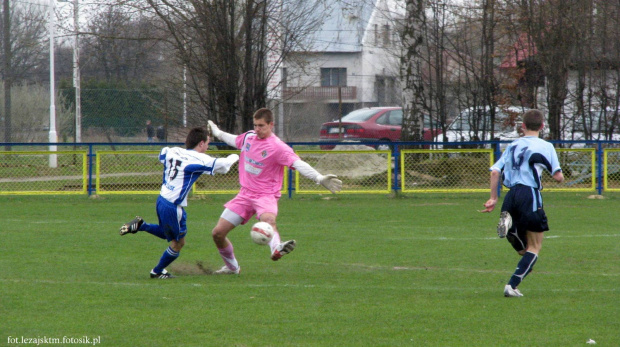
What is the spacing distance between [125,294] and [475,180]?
12426 mm

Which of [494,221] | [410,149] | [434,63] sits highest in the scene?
[434,63]

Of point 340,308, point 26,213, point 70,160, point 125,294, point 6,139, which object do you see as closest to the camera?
point 340,308

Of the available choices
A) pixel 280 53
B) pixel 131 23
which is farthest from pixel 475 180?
pixel 131 23

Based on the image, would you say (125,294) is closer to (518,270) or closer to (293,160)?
(293,160)

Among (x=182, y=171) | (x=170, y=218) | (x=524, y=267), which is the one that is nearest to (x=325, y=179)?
(x=182, y=171)

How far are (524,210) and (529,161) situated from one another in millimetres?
425

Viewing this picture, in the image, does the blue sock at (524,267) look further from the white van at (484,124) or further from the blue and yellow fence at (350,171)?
the white van at (484,124)

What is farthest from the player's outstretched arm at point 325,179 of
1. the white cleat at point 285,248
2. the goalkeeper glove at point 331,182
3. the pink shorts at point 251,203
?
the white cleat at point 285,248

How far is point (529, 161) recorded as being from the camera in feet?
21.2

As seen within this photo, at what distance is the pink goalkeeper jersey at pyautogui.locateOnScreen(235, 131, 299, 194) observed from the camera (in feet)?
24.2

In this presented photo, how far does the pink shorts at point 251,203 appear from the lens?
7355 millimetres

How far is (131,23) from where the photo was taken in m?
21.9

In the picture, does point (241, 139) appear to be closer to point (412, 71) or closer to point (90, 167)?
point (90, 167)

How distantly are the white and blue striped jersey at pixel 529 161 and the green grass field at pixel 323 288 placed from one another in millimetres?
1019
